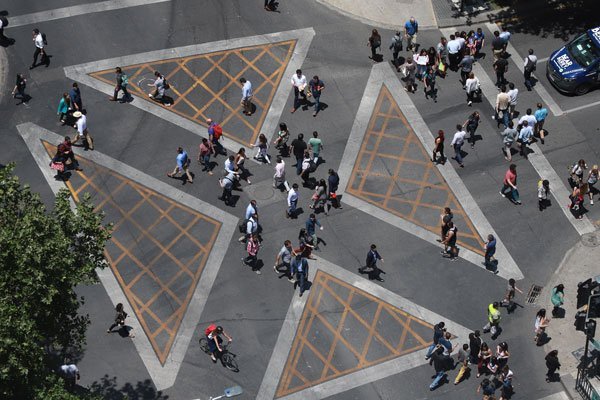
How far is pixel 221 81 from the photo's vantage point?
125 ft

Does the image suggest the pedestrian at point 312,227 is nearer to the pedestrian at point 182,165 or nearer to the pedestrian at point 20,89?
the pedestrian at point 182,165

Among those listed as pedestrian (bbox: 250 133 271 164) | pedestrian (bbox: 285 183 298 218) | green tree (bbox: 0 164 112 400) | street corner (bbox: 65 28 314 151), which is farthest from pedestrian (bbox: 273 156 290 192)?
green tree (bbox: 0 164 112 400)

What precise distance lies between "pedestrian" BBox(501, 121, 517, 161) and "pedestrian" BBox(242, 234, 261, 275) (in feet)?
32.0

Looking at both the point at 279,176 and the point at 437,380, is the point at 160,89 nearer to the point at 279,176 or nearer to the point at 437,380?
the point at 279,176

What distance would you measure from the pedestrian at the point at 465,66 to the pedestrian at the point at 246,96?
7979mm

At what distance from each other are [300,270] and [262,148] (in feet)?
18.4

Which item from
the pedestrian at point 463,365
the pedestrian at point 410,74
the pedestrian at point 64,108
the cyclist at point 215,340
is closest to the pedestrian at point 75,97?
the pedestrian at point 64,108

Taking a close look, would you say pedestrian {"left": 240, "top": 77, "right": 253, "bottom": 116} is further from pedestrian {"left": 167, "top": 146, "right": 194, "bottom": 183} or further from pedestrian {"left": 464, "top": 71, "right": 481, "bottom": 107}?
pedestrian {"left": 464, "top": 71, "right": 481, "bottom": 107}

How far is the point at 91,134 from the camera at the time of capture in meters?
36.2

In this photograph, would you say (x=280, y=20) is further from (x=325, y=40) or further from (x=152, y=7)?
(x=152, y=7)

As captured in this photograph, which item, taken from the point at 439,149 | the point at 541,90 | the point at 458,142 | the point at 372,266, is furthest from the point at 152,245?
the point at 541,90

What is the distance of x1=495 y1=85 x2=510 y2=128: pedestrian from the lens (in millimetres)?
35969

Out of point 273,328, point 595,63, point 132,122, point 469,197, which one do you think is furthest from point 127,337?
point 595,63

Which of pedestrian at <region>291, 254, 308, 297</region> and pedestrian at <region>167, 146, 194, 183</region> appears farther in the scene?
pedestrian at <region>167, 146, 194, 183</region>
